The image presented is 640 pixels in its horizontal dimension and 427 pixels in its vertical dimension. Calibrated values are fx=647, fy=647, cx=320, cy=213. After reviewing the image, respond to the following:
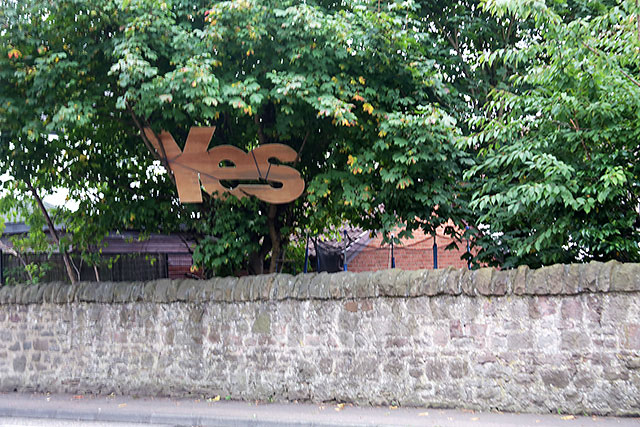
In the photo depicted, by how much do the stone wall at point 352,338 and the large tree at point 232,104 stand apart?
129 centimetres

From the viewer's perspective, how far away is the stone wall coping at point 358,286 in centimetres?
664

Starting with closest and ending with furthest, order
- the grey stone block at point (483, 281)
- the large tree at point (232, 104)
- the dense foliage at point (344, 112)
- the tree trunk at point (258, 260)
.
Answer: the grey stone block at point (483, 281)
the dense foliage at point (344, 112)
the large tree at point (232, 104)
the tree trunk at point (258, 260)

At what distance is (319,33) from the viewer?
782 cm

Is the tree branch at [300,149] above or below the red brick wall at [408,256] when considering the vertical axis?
above

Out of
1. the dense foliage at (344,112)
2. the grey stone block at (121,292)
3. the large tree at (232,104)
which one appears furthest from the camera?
the grey stone block at (121,292)

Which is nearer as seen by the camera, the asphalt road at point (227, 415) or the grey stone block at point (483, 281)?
the asphalt road at point (227, 415)

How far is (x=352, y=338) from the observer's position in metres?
7.80

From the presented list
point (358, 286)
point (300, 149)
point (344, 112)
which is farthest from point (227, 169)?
point (358, 286)

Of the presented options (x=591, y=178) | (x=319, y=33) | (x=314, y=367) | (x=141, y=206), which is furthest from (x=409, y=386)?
(x=141, y=206)

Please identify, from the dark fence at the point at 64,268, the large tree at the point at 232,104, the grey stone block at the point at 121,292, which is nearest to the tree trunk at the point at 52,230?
the large tree at the point at 232,104

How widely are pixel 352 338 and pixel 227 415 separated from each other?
1710 mm

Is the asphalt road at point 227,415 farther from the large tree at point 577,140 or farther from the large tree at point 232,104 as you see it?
the large tree at point 232,104

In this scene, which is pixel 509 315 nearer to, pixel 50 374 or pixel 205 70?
pixel 205 70

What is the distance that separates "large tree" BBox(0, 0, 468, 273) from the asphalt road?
2.26 m
